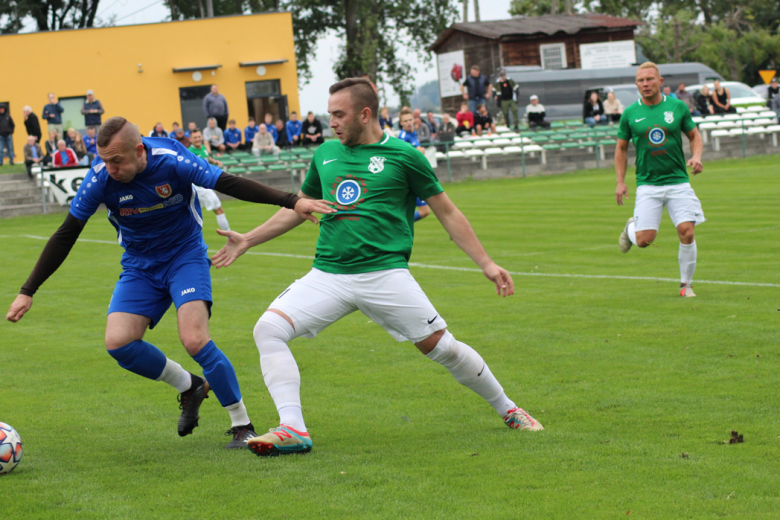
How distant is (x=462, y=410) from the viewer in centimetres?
621

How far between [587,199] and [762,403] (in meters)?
16.9

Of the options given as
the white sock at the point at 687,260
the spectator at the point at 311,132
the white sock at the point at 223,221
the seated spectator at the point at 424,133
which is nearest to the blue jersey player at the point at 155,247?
the white sock at the point at 687,260

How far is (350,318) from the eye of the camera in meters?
10.2

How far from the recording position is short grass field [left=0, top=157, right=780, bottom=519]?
14.4 ft


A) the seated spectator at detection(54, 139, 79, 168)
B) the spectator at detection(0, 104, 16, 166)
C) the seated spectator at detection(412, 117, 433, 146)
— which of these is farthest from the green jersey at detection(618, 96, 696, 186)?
the spectator at detection(0, 104, 16, 166)

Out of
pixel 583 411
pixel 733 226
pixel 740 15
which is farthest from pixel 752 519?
pixel 740 15

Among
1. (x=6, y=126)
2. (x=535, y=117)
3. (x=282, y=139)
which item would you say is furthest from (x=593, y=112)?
(x=6, y=126)

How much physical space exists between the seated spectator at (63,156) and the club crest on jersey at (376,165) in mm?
22921

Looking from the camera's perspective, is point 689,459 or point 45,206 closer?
point 689,459

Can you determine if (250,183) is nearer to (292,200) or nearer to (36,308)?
(292,200)

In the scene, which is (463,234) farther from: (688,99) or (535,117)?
(688,99)

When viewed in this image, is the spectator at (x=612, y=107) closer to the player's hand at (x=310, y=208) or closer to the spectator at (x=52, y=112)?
the spectator at (x=52, y=112)

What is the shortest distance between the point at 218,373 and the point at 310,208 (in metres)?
1.14

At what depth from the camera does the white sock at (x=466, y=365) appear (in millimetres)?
5387
